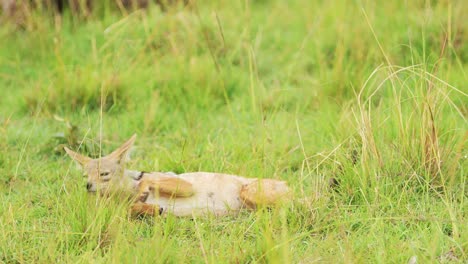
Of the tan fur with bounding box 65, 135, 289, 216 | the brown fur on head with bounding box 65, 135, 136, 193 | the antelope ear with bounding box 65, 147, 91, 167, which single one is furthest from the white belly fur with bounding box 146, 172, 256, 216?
the antelope ear with bounding box 65, 147, 91, 167

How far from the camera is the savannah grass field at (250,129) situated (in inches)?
116

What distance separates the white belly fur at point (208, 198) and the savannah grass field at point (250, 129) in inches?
2.6

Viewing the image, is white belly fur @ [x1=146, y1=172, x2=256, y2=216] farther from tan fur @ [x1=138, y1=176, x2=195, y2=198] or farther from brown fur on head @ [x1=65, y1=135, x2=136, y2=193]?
brown fur on head @ [x1=65, y1=135, x2=136, y2=193]

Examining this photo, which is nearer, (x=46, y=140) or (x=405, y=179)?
(x=405, y=179)

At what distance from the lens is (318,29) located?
5.28 m

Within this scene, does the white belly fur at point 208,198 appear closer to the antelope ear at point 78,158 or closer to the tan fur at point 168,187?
the tan fur at point 168,187

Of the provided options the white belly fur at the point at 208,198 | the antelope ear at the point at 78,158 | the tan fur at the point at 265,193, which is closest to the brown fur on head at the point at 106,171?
the antelope ear at the point at 78,158

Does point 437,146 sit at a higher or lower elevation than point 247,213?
higher

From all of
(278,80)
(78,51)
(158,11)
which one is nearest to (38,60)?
(78,51)

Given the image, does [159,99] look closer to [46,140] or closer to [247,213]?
[46,140]

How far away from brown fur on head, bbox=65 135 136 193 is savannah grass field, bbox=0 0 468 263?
0.06 metres

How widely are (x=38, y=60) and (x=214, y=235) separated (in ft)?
8.56

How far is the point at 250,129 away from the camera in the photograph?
4234 mm

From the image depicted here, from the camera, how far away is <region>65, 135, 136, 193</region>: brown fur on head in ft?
10.3
